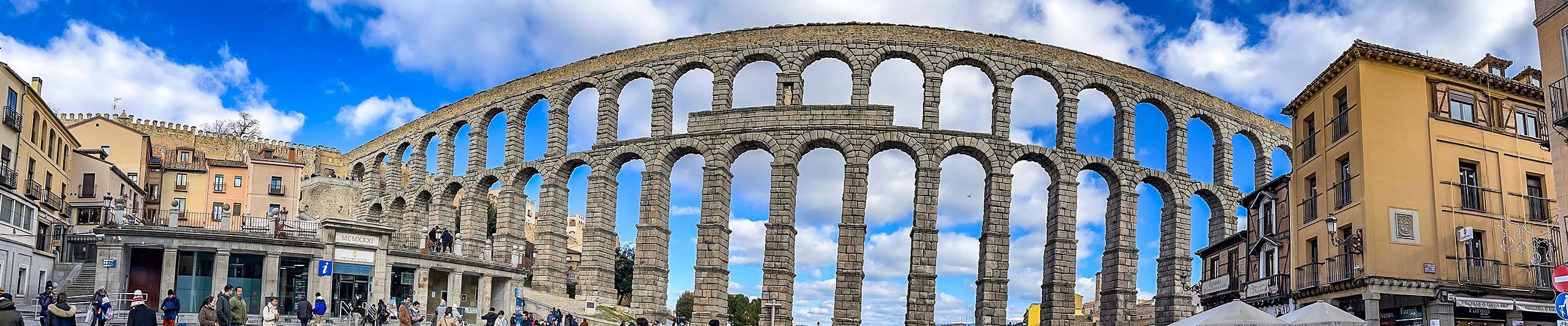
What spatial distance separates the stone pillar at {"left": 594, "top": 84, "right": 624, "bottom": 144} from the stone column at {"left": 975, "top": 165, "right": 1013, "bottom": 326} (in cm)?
1681

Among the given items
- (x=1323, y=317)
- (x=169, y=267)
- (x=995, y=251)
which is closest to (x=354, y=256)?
(x=169, y=267)

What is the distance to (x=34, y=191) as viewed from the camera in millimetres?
38875

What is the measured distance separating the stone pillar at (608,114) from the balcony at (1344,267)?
31.2 m

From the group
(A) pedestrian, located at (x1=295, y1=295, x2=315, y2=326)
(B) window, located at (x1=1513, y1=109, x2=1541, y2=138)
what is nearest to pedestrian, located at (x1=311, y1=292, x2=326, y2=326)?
(A) pedestrian, located at (x1=295, y1=295, x2=315, y2=326)

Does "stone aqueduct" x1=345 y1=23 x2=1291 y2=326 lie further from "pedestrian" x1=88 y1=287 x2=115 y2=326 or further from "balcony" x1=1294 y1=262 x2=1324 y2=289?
"pedestrian" x1=88 y1=287 x2=115 y2=326

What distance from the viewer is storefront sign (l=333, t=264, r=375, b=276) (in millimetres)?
32831

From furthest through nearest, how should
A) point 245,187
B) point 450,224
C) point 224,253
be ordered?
point 245,187, point 450,224, point 224,253

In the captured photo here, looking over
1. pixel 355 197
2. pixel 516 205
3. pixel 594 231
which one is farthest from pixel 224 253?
pixel 355 197

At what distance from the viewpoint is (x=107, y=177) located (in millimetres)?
47188

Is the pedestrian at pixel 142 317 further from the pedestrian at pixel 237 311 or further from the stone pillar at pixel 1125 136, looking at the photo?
the stone pillar at pixel 1125 136

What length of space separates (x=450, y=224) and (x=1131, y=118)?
32.8 meters

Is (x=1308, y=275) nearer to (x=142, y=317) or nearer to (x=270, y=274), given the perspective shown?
(x=142, y=317)

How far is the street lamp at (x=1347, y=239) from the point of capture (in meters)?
25.3

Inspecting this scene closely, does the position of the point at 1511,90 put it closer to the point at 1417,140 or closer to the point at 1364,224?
the point at 1417,140
